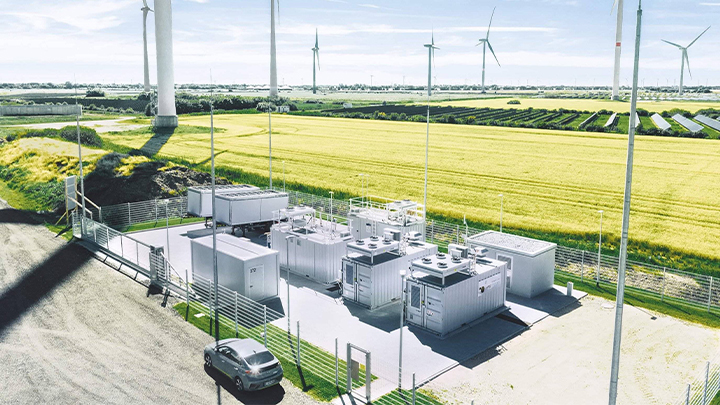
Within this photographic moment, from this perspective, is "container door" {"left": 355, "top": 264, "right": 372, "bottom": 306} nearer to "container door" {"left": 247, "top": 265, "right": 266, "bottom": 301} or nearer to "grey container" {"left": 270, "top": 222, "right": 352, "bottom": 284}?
"grey container" {"left": 270, "top": 222, "right": 352, "bottom": 284}

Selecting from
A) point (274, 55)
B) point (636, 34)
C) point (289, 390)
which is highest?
point (274, 55)

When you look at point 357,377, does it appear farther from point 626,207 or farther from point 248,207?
point 248,207

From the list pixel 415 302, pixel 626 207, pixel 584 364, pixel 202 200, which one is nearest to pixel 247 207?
pixel 202 200

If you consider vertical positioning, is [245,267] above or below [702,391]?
above

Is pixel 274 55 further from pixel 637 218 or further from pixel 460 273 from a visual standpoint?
pixel 460 273

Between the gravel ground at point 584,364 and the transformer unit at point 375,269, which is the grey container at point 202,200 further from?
the gravel ground at point 584,364

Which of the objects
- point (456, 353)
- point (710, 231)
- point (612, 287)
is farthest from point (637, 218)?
point (456, 353)

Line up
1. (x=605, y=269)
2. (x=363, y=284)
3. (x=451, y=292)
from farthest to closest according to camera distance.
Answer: (x=605, y=269), (x=363, y=284), (x=451, y=292)
